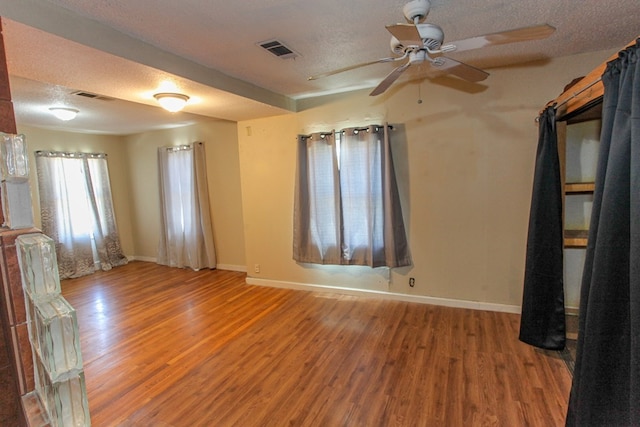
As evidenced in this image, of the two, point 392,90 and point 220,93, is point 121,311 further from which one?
point 392,90

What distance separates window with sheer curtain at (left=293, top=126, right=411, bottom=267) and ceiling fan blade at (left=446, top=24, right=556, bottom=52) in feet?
5.77

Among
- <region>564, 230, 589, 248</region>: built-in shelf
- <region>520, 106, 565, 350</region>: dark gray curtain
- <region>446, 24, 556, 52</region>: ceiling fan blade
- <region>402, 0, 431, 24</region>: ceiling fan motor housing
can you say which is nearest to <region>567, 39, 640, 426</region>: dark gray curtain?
<region>446, 24, 556, 52</region>: ceiling fan blade

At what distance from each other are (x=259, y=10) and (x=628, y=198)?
2.15m

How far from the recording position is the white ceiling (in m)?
1.88

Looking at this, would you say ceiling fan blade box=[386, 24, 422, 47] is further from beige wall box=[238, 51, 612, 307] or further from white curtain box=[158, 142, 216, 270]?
white curtain box=[158, 142, 216, 270]

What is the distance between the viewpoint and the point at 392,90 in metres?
3.58

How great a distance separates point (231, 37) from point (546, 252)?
2.92 meters

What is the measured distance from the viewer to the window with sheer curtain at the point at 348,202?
3583 mm

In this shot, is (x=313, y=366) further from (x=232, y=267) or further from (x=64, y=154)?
(x=64, y=154)

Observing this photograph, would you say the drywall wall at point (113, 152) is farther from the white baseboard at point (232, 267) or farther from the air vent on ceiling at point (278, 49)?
the air vent on ceiling at point (278, 49)

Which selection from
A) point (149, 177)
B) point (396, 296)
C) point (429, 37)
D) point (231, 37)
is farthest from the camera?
point (149, 177)

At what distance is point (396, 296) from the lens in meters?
3.76

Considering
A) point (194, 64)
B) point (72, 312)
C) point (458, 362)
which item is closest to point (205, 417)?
point (72, 312)

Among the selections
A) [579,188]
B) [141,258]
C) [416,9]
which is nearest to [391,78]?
[416,9]
